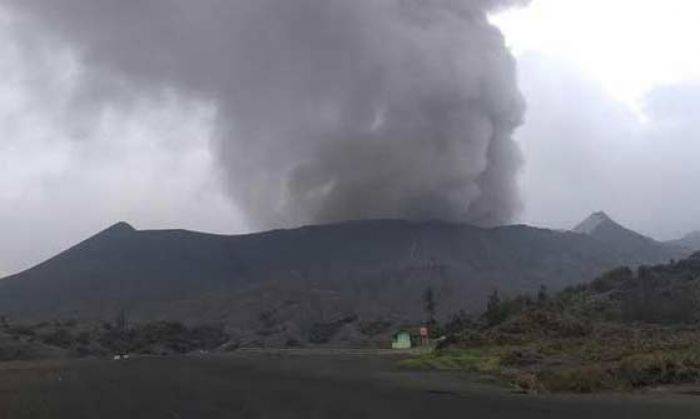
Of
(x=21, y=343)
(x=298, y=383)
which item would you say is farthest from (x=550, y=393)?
(x=21, y=343)

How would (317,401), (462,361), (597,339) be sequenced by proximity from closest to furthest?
(317,401) < (462,361) < (597,339)

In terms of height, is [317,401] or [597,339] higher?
[597,339]

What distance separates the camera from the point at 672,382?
53000mm

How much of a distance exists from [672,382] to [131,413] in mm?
32071

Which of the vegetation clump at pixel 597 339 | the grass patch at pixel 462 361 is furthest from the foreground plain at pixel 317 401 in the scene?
the grass patch at pixel 462 361

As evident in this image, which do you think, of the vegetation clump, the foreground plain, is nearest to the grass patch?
the vegetation clump

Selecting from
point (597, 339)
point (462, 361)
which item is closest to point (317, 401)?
point (462, 361)

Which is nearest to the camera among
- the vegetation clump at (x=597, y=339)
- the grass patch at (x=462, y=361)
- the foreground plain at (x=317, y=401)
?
the foreground plain at (x=317, y=401)

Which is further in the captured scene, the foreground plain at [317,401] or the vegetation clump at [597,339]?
the vegetation clump at [597,339]

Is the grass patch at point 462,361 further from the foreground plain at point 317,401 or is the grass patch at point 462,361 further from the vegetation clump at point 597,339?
the foreground plain at point 317,401

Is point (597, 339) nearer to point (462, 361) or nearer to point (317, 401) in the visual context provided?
point (462, 361)

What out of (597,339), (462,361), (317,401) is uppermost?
(597,339)

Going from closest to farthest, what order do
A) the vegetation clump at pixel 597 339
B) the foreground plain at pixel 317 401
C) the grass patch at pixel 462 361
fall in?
1. the foreground plain at pixel 317 401
2. the vegetation clump at pixel 597 339
3. the grass patch at pixel 462 361

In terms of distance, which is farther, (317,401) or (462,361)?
(462,361)
